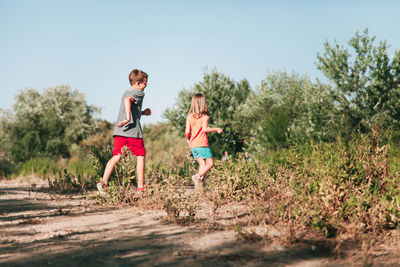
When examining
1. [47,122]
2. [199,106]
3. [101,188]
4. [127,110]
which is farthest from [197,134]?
[47,122]

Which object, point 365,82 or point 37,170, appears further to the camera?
point 365,82

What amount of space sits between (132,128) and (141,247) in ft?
9.74

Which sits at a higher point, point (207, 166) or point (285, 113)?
point (285, 113)

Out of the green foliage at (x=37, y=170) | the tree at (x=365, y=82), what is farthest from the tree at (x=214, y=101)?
the green foliage at (x=37, y=170)

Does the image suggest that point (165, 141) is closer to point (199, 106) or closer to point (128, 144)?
A: point (199, 106)

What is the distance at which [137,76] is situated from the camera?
5934mm

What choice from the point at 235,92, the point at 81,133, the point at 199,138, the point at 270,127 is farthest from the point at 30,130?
the point at 199,138

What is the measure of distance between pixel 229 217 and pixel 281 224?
786 millimetres

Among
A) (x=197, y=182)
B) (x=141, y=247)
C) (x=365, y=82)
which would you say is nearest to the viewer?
(x=141, y=247)

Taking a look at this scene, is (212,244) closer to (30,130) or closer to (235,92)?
(235,92)

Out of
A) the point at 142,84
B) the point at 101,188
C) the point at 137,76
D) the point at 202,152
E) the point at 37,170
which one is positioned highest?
the point at 137,76

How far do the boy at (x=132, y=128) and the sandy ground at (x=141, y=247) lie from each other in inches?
57.0

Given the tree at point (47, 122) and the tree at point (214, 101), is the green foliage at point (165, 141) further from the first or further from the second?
the tree at point (47, 122)

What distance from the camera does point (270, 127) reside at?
15.6 m
